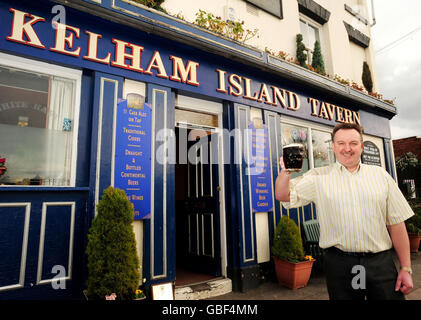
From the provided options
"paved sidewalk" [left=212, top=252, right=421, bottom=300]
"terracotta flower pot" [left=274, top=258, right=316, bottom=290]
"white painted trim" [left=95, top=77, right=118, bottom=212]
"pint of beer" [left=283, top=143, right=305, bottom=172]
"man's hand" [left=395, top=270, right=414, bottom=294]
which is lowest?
"paved sidewalk" [left=212, top=252, right=421, bottom=300]

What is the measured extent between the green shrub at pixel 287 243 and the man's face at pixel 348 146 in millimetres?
3196

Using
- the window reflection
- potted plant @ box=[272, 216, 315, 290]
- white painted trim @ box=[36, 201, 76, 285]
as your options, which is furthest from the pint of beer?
potted plant @ box=[272, 216, 315, 290]

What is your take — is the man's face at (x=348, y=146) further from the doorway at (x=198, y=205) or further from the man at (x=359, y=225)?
the doorway at (x=198, y=205)

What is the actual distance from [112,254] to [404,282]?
2.79 metres

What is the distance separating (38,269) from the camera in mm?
3271

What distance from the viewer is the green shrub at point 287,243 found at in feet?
16.0

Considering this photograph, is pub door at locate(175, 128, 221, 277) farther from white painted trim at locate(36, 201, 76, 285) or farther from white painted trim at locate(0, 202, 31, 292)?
white painted trim at locate(0, 202, 31, 292)

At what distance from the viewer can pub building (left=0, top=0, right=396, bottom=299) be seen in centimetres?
340

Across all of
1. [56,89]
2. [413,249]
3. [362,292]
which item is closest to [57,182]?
[56,89]

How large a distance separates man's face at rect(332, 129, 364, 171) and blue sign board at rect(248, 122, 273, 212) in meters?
3.24

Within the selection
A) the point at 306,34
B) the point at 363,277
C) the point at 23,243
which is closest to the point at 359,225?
the point at 363,277

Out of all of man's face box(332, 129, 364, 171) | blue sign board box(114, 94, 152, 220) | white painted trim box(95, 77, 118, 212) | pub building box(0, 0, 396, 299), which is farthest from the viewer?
blue sign board box(114, 94, 152, 220)

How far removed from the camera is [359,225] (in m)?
1.93

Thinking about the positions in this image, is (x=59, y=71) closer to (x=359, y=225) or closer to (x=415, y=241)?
(x=359, y=225)
